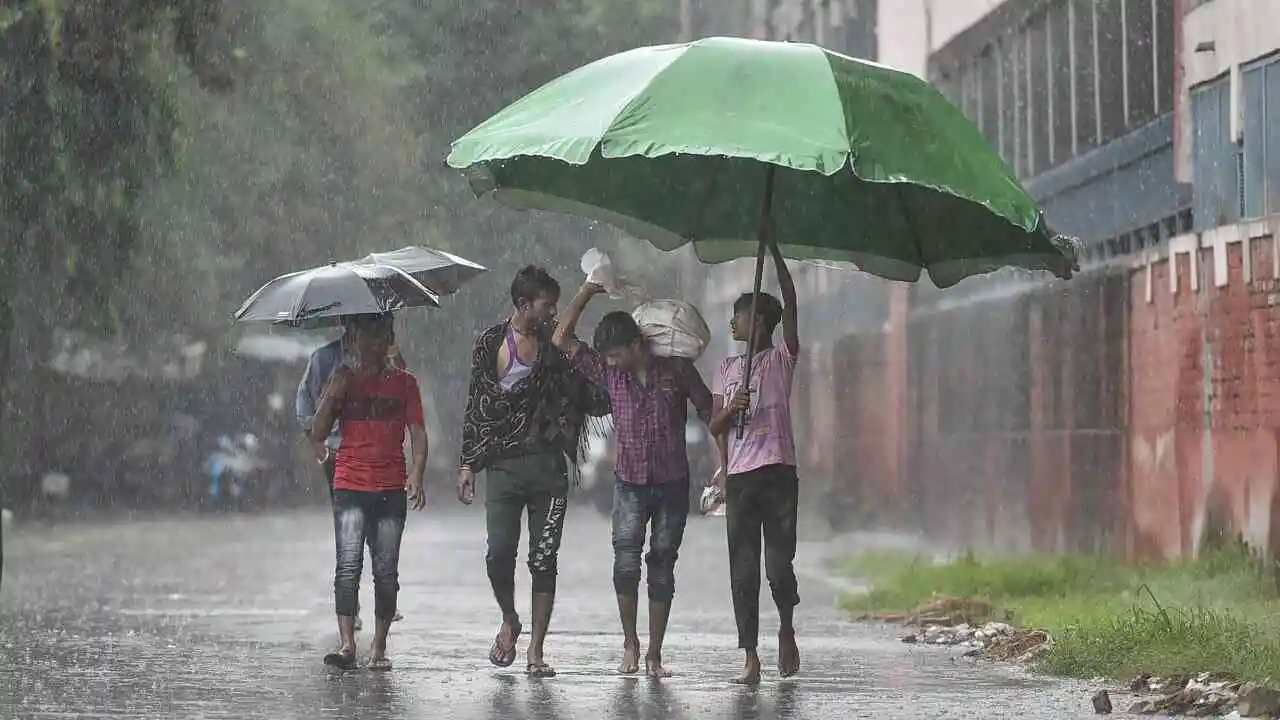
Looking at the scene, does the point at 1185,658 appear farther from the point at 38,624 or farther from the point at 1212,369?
the point at 38,624

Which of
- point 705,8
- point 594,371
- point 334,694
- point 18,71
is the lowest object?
point 334,694

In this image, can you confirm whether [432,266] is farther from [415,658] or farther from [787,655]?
[787,655]

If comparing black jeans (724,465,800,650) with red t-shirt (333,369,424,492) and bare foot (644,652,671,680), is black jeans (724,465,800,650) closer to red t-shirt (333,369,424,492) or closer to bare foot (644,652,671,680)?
bare foot (644,652,671,680)

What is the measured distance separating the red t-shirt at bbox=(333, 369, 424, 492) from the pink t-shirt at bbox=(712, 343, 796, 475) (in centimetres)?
159

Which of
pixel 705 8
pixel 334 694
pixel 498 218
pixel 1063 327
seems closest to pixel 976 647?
pixel 334 694

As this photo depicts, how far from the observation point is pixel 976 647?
13609 mm

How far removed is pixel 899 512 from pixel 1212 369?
1114 cm

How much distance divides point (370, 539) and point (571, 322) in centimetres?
158

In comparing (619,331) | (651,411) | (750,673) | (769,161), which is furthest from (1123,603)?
(769,161)

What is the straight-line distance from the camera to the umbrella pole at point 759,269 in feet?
35.6

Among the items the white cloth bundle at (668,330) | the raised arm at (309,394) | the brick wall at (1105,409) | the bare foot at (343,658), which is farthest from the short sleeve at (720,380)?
the brick wall at (1105,409)

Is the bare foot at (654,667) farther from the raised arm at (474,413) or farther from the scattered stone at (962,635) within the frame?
the scattered stone at (962,635)

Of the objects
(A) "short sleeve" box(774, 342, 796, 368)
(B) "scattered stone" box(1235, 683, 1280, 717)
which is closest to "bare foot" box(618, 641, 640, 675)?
(A) "short sleeve" box(774, 342, 796, 368)

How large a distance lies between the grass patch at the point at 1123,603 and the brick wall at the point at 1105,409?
34 centimetres
